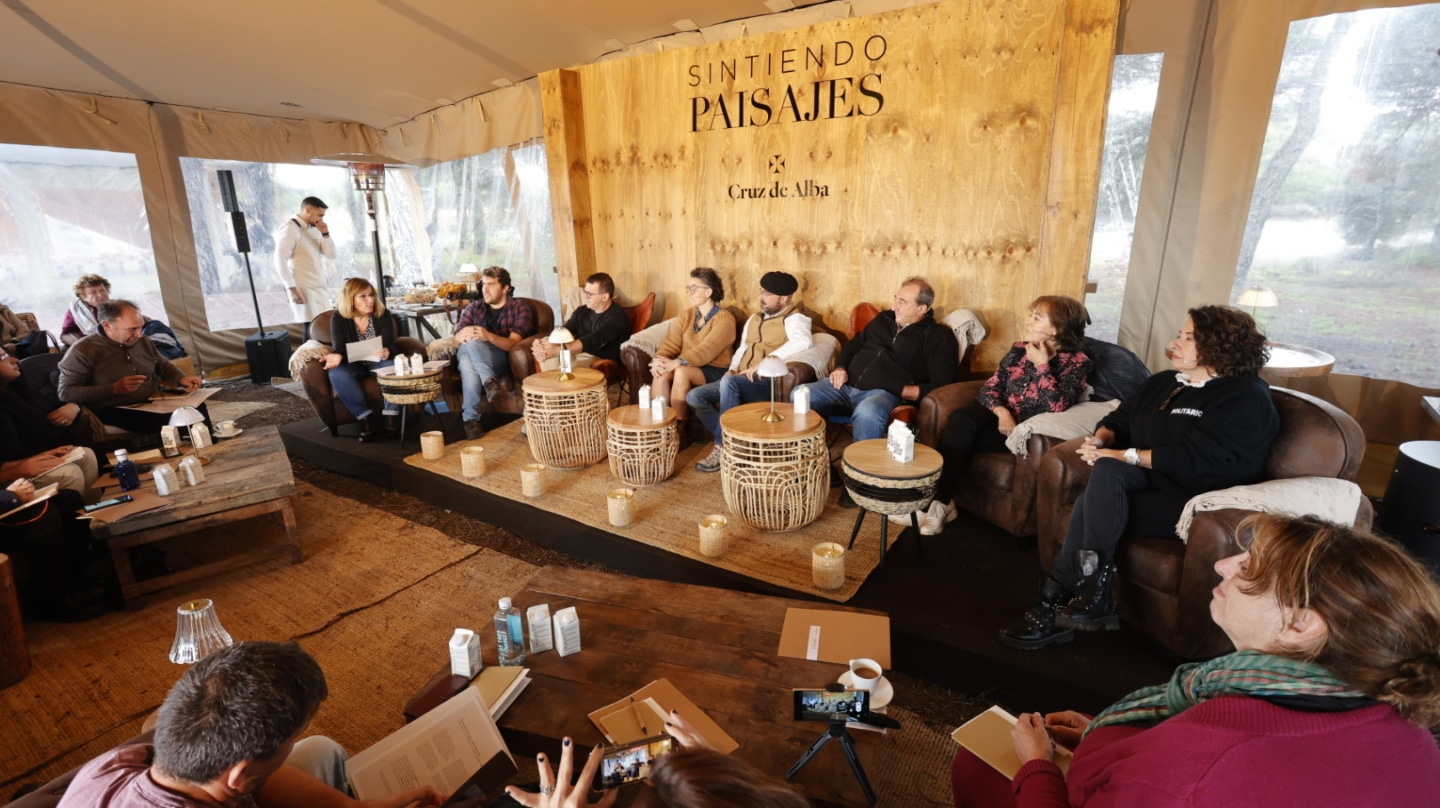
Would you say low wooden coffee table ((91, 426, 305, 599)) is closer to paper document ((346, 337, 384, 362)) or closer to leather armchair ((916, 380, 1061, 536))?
paper document ((346, 337, 384, 362))

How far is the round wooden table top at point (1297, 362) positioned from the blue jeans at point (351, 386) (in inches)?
189

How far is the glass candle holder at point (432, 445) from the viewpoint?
12.7 feet

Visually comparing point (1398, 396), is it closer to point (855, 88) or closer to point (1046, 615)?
point (1046, 615)

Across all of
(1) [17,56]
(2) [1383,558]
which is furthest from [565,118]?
(2) [1383,558]

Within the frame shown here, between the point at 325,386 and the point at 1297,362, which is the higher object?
the point at 1297,362

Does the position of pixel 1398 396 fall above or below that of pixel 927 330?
below

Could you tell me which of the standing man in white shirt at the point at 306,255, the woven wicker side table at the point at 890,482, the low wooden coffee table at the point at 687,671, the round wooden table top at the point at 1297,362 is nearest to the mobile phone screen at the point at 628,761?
the low wooden coffee table at the point at 687,671

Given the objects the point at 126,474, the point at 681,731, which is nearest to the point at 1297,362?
the point at 681,731

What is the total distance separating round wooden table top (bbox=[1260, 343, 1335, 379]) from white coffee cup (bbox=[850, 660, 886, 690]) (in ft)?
8.24

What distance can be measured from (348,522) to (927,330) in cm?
313

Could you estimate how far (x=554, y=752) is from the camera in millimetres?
1523

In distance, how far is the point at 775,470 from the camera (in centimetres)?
281

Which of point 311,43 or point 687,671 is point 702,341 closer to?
point 687,671

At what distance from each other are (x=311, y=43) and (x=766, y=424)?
4594 millimetres
